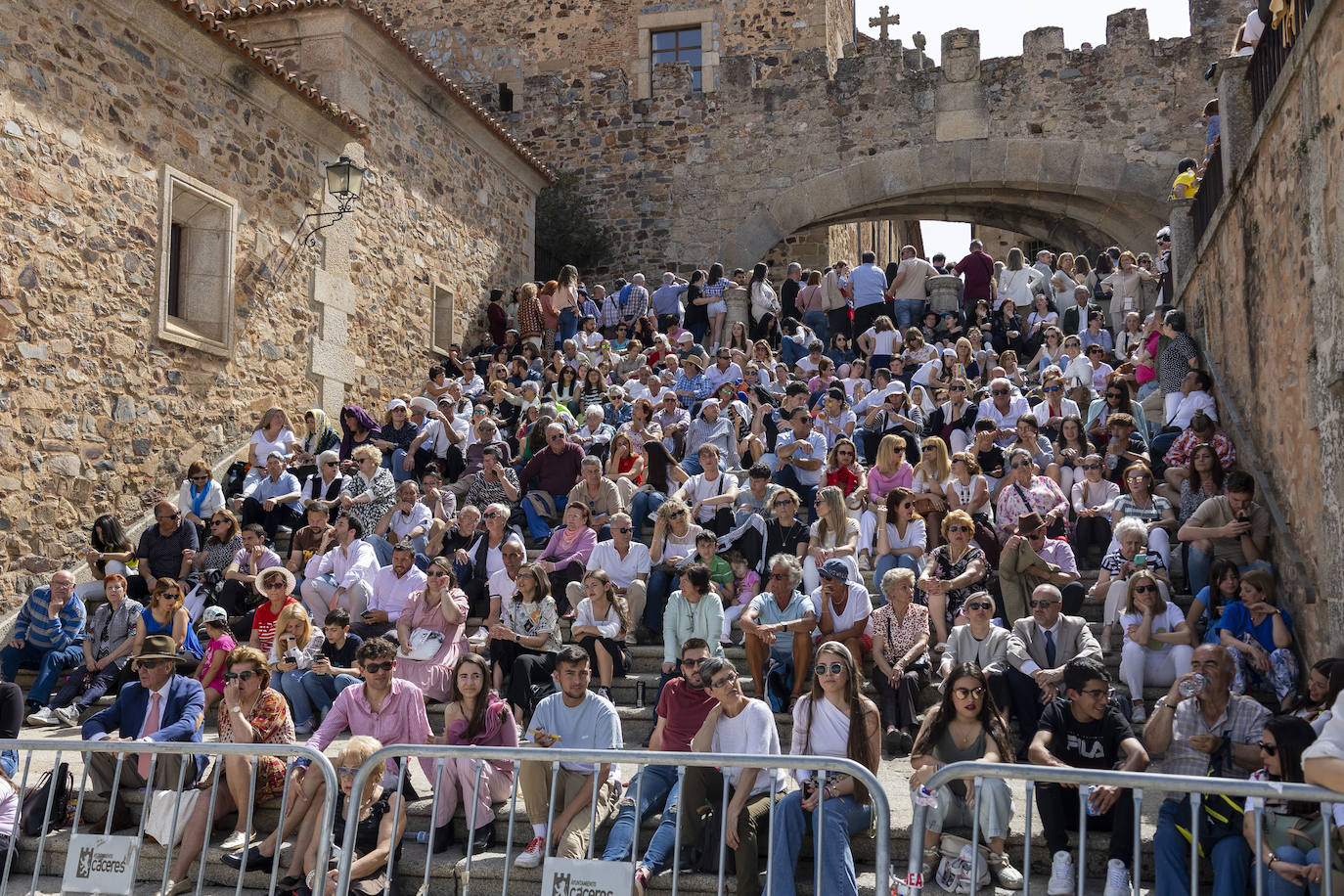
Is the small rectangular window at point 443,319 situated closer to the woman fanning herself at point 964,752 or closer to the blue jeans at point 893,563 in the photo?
the blue jeans at point 893,563

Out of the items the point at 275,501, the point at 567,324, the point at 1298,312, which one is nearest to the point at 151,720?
the point at 275,501

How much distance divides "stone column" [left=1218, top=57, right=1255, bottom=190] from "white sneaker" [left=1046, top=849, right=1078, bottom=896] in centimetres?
541

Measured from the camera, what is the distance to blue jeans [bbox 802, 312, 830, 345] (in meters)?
16.5

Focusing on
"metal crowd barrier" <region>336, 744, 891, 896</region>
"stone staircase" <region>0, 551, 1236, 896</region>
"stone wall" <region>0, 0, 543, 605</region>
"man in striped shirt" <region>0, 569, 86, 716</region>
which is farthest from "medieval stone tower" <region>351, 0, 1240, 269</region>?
"metal crowd barrier" <region>336, 744, 891, 896</region>

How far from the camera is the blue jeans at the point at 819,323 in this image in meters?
16.5

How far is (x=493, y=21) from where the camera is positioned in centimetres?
2234

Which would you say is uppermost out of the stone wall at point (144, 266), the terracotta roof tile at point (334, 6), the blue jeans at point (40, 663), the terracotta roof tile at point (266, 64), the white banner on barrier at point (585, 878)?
the terracotta roof tile at point (334, 6)

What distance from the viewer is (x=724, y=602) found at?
8.27 metres

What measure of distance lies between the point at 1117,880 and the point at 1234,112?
5.95 metres

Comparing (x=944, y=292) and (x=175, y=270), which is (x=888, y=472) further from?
(x=944, y=292)

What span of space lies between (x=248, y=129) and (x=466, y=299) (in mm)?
4794

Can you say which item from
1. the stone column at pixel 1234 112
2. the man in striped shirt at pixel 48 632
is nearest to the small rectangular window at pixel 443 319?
the man in striped shirt at pixel 48 632

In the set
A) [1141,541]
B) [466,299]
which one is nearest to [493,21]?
[466,299]

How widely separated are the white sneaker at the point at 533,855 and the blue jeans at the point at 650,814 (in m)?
0.31
